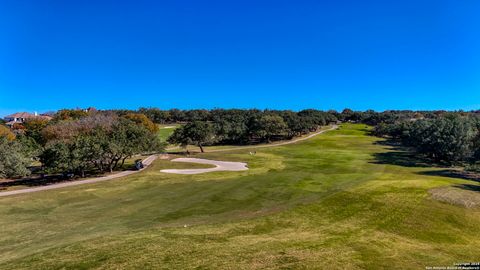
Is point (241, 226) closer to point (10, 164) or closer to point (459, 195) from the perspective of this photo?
point (459, 195)

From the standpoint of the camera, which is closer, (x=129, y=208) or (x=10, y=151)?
(x=129, y=208)

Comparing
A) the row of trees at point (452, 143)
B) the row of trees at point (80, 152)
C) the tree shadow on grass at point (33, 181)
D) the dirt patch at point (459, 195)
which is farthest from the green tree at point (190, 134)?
the dirt patch at point (459, 195)

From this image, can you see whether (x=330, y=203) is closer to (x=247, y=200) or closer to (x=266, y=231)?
(x=247, y=200)

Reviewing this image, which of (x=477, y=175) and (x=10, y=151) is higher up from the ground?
(x=10, y=151)

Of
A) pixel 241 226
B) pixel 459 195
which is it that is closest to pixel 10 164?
pixel 241 226

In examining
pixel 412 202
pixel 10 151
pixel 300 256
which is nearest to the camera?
pixel 300 256

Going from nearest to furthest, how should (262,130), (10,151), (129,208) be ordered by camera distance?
(129,208), (10,151), (262,130)

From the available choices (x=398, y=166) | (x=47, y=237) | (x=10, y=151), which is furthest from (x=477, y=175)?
(x=10, y=151)
